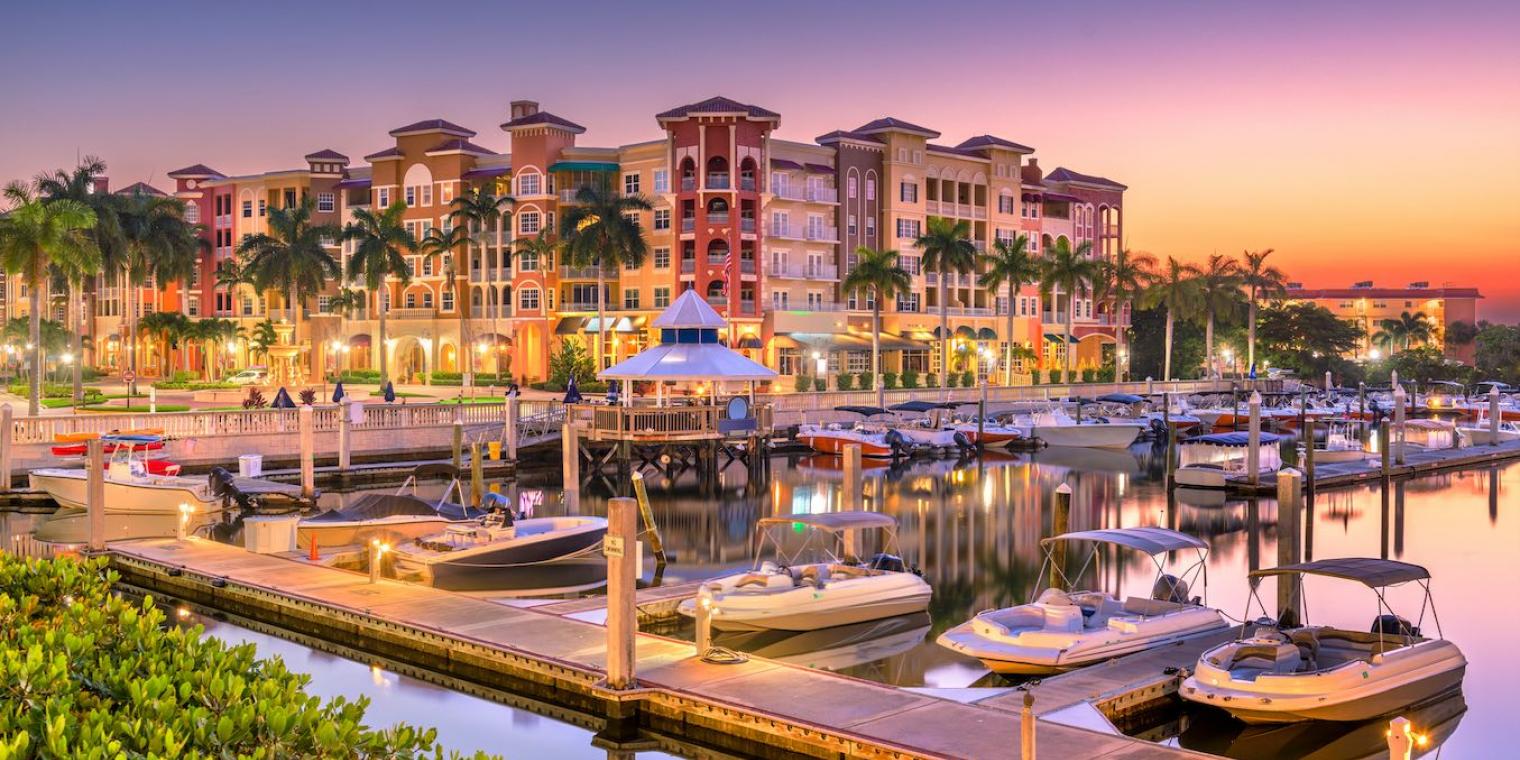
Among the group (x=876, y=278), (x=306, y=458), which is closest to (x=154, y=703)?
(x=306, y=458)

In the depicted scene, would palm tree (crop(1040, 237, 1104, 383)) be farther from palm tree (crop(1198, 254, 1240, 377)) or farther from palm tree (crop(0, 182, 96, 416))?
palm tree (crop(0, 182, 96, 416))

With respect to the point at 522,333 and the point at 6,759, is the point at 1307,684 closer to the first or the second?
the point at 6,759

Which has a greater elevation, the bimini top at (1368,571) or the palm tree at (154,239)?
the palm tree at (154,239)

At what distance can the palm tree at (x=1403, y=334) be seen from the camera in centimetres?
17038

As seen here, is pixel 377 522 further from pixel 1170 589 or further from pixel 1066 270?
pixel 1066 270

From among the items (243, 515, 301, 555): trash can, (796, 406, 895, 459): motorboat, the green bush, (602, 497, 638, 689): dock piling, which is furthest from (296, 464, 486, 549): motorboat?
(796, 406, 895, 459): motorboat

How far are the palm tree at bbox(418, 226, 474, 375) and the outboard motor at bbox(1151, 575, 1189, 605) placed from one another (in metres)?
68.6

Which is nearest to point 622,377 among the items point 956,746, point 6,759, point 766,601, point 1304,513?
point 1304,513

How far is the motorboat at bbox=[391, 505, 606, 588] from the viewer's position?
2761 cm

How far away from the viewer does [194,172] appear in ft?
365

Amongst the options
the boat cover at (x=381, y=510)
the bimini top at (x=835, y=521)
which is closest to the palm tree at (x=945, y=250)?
the boat cover at (x=381, y=510)

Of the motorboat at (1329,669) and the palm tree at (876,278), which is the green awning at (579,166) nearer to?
the palm tree at (876,278)

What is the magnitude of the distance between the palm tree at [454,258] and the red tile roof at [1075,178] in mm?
51074

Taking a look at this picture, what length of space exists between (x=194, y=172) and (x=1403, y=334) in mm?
143931
